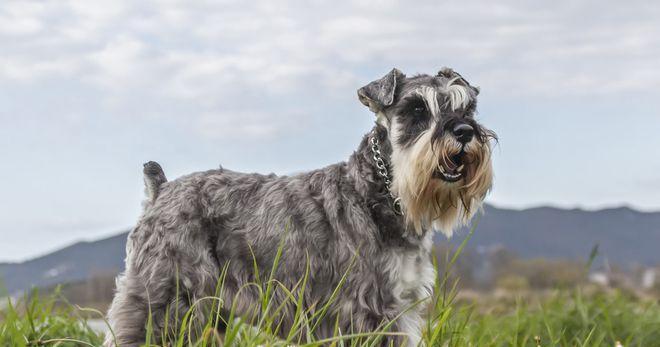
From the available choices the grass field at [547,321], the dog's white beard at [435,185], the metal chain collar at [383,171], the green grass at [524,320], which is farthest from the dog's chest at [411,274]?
the grass field at [547,321]

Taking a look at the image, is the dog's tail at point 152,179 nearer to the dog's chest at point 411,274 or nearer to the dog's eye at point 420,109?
the dog's chest at point 411,274

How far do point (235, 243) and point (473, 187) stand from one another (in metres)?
2.12

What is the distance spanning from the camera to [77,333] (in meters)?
7.86

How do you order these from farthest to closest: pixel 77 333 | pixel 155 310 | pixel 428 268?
pixel 77 333
pixel 155 310
pixel 428 268

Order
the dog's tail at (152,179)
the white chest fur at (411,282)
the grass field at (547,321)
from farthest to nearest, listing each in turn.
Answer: the dog's tail at (152,179) < the grass field at (547,321) < the white chest fur at (411,282)

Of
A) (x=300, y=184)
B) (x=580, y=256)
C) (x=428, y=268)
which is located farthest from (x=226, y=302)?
(x=580, y=256)

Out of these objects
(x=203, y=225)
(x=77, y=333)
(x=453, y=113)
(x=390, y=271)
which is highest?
(x=453, y=113)

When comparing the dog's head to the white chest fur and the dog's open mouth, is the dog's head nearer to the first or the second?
the dog's open mouth

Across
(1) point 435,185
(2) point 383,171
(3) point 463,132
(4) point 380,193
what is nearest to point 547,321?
(1) point 435,185

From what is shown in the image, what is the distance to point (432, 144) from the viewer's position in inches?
239

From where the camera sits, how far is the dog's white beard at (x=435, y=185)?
6122mm

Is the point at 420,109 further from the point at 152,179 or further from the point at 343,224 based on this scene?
the point at 152,179

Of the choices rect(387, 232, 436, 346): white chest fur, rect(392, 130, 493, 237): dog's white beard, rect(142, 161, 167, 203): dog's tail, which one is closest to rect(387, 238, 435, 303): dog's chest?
rect(387, 232, 436, 346): white chest fur

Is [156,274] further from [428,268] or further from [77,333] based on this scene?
[428,268]
